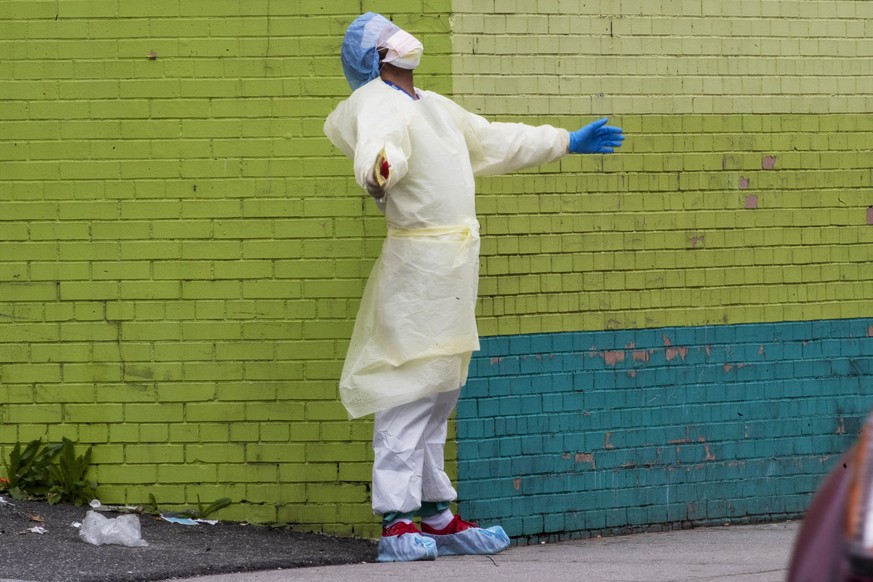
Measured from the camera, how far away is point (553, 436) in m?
6.68

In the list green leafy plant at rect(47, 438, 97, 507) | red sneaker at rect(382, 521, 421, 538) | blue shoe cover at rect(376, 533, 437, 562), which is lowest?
blue shoe cover at rect(376, 533, 437, 562)

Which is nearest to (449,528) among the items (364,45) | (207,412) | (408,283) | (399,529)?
(399,529)

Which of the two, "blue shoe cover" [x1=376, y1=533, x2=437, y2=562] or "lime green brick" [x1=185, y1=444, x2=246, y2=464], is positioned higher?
"lime green brick" [x1=185, y1=444, x2=246, y2=464]

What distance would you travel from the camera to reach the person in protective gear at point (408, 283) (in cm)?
563

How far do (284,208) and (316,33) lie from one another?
83cm

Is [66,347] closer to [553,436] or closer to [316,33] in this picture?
[316,33]

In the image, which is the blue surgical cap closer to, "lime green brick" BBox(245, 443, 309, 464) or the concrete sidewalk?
"lime green brick" BBox(245, 443, 309, 464)

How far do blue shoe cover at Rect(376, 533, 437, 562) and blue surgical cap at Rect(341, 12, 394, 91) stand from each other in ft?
6.40

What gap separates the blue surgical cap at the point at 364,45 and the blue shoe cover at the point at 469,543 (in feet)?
6.62

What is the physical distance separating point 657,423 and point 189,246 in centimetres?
250

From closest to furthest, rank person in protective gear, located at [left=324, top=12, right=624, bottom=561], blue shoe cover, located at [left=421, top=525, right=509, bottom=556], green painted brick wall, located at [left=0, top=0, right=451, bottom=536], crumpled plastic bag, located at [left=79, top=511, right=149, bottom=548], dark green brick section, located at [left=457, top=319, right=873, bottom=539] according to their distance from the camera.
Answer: person in protective gear, located at [left=324, top=12, right=624, bottom=561]
crumpled plastic bag, located at [left=79, top=511, right=149, bottom=548]
blue shoe cover, located at [left=421, top=525, right=509, bottom=556]
green painted brick wall, located at [left=0, top=0, right=451, bottom=536]
dark green brick section, located at [left=457, top=319, right=873, bottom=539]

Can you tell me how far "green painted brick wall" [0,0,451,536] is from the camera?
6.35 metres

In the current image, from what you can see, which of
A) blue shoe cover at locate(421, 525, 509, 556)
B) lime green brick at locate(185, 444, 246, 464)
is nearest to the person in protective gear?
blue shoe cover at locate(421, 525, 509, 556)

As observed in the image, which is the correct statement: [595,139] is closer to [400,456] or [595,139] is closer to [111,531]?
[400,456]
